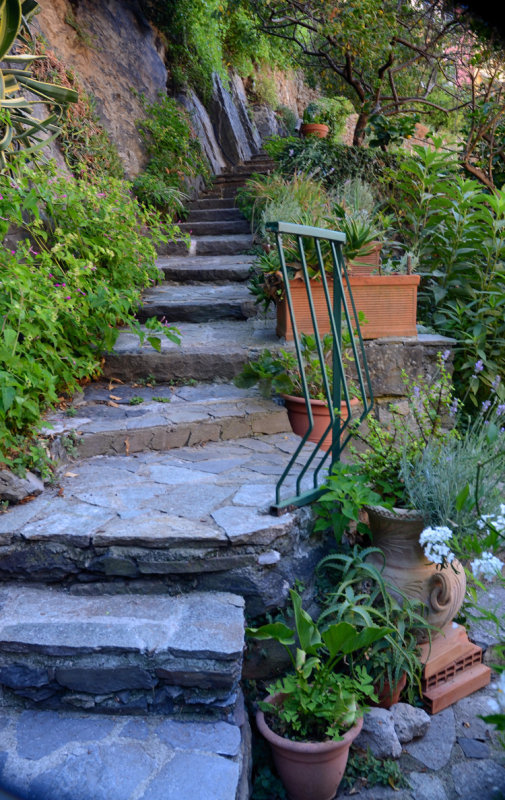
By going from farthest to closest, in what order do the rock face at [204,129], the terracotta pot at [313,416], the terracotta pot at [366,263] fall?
the rock face at [204,129]
the terracotta pot at [366,263]
the terracotta pot at [313,416]

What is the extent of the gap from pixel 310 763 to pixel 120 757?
55 centimetres

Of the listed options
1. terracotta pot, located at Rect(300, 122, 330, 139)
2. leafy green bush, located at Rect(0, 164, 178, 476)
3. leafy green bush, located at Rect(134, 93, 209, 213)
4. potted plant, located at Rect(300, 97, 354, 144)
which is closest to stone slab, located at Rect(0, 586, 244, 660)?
leafy green bush, located at Rect(0, 164, 178, 476)

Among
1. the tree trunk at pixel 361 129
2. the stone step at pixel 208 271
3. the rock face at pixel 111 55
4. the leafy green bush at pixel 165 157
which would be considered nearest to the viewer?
the stone step at pixel 208 271

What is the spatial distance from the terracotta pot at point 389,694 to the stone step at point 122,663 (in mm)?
602

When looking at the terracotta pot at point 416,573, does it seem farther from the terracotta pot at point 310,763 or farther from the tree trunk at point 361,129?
the tree trunk at point 361,129

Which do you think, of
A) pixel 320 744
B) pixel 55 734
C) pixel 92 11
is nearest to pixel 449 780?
pixel 320 744

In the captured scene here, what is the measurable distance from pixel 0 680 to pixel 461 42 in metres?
7.46

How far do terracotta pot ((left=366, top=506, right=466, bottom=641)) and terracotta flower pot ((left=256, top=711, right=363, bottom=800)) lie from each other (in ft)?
1.78

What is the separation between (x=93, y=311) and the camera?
3.14m

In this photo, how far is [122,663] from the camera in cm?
164

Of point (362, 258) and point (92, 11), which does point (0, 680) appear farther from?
point (92, 11)

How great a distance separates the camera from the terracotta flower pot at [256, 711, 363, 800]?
167cm

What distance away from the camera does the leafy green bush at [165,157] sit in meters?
5.85

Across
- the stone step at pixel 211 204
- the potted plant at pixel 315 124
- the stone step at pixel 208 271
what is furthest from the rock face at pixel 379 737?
the potted plant at pixel 315 124
